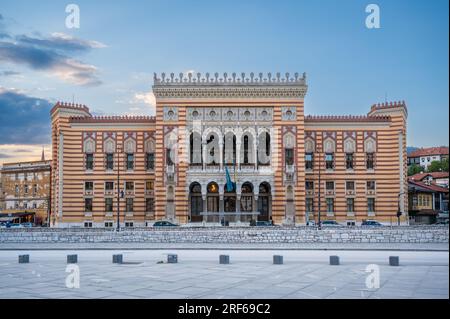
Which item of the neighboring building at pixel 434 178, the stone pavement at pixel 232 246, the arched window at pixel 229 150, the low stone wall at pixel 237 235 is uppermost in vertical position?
the arched window at pixel 229 150

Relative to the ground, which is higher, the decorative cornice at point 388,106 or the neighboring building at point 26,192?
the decorative cornice at point 388,106

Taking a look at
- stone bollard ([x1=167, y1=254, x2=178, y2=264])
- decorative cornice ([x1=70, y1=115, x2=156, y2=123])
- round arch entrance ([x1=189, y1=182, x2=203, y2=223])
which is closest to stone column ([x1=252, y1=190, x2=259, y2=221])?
round arch entrance ([x1=189, y1=182, x2=203, y2=223])

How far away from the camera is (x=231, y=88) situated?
50.8 metres

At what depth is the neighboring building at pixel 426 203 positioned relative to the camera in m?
64.1

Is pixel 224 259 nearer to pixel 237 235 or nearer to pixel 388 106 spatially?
pixel 237 235

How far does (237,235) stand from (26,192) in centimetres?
4505

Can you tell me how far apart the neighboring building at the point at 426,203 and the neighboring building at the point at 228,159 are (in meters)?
13.0

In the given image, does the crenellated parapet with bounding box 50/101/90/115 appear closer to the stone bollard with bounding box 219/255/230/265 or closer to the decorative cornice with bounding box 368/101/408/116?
the decorative cornice with bounding box 368/101/408/116

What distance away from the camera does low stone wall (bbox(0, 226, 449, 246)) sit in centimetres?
3316

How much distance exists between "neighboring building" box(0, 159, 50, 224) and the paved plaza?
149ft

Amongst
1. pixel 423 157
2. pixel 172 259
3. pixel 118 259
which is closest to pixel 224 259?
pixel 172 259

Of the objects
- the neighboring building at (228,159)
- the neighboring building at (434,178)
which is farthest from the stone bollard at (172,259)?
the neighboring building at (434,178)

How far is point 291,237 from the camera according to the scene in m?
34.5

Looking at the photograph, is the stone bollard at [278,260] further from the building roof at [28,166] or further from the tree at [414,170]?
the tree at [414,170]
